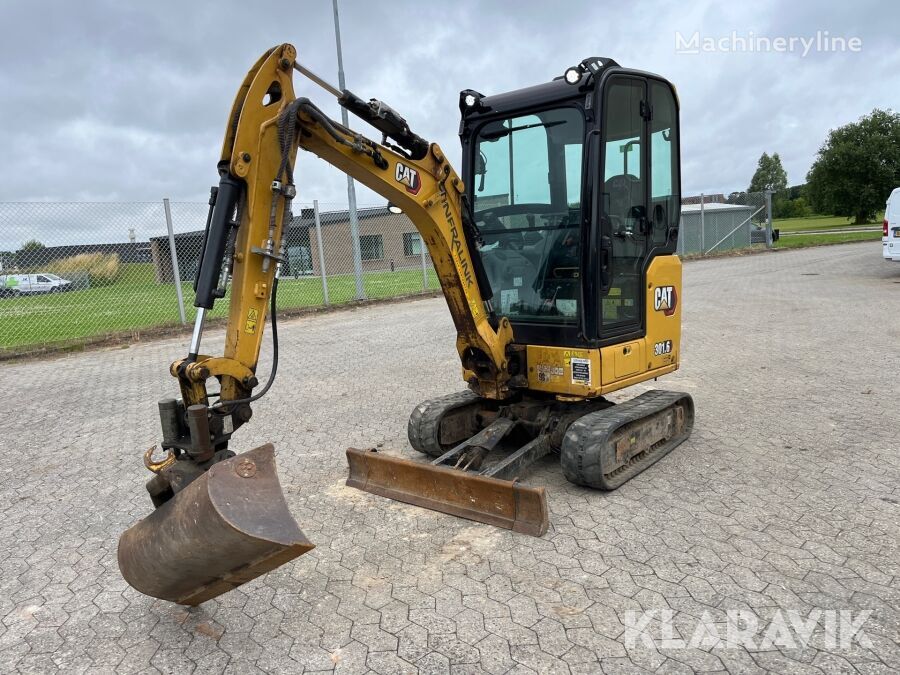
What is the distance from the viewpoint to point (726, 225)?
2697cm

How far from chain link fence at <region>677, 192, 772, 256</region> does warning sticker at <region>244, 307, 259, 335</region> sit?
24.4 m

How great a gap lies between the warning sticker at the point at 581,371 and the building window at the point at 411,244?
43.7 feet

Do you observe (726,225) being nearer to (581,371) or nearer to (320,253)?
(320,253)

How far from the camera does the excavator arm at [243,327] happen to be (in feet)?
9.01

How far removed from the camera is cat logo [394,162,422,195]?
13.0 ft

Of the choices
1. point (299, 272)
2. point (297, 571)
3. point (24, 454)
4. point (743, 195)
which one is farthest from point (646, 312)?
point (743, 195)

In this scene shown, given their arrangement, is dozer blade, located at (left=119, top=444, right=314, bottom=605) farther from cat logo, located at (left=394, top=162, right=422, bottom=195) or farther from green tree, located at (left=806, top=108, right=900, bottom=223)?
green tree, located at (left=806, top=108, right=900, bottom=223)

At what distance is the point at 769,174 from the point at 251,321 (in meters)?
95.6

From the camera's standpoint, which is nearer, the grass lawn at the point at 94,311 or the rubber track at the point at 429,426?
the rubber track at the point at 429,426

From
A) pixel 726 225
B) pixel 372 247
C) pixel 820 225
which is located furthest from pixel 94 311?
pixel 820 225

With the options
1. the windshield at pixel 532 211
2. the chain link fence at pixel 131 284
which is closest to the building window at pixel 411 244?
the chain link fence at pixel 131 284

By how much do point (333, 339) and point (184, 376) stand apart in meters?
8.40

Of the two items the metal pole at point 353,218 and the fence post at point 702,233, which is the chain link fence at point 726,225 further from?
the metal pole at point 353,218

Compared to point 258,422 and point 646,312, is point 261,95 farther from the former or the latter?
point 258,422
